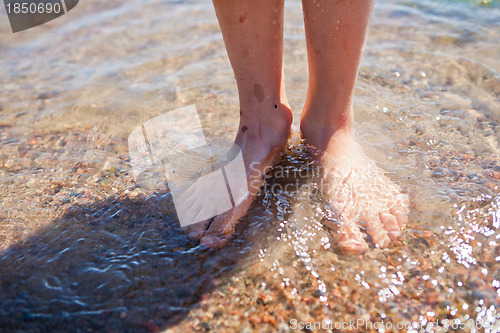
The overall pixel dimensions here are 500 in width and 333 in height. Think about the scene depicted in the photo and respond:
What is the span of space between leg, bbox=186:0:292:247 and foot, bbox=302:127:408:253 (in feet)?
0.58

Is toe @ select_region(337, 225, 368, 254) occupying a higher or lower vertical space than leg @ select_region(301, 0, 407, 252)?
lower

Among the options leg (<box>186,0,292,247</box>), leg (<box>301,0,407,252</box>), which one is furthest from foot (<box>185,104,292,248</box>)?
leg (<box>301,0,407,252</box>)

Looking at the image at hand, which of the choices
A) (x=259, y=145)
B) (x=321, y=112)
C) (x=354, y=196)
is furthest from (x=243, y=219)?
(x=321, y=112)

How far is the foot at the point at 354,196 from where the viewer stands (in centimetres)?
149

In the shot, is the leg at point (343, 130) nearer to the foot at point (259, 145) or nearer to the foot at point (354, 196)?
the foot at point (354, 196)

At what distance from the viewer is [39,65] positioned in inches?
117

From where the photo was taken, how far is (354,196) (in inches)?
63.6

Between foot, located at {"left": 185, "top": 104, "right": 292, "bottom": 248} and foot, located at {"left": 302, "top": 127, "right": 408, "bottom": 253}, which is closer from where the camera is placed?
foot, located at {"left": 302, "top": 127, "right": 408, "bottom": 253}

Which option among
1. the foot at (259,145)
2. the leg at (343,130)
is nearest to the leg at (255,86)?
the foot at (259,145)

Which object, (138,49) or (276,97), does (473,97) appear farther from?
(138,49)

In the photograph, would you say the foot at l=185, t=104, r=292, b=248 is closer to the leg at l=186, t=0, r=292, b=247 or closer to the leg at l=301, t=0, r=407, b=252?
the leg at l=186, t=0, r=292, b=247

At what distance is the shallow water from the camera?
1.26 m

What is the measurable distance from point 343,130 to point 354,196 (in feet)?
0.99

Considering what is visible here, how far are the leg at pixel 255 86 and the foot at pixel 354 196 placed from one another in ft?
0.58
